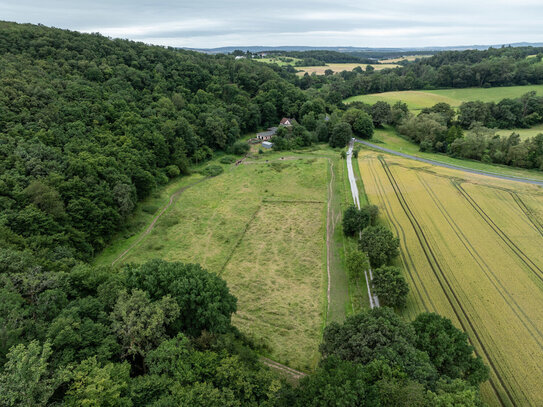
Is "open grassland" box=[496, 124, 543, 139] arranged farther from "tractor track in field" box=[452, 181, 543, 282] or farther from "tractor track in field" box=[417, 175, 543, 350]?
"tractor track in field" box=[417, 175, 543, 350]

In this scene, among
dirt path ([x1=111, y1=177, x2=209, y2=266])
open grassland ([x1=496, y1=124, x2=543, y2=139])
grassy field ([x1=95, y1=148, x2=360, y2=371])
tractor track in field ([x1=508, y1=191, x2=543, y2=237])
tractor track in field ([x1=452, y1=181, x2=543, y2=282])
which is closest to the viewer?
grassy field ([x1=95, y1=148, x2=360, y2=371])

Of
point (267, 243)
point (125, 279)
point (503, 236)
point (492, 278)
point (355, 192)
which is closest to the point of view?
point (125, 279)

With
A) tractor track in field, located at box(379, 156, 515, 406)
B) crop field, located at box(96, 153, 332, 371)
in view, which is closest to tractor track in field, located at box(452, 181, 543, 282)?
tractor track in field, located at box(379, 156, 515, 406)

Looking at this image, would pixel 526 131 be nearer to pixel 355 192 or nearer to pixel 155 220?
pixel 355 192

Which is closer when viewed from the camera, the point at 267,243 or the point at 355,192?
the point at 267,243

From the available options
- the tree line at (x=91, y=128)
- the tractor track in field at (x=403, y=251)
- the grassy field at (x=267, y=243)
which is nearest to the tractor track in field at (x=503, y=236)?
the tractor track in field at (x=403, y=251)

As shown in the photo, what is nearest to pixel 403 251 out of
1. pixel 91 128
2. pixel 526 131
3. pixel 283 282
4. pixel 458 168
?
pixel 283 282
